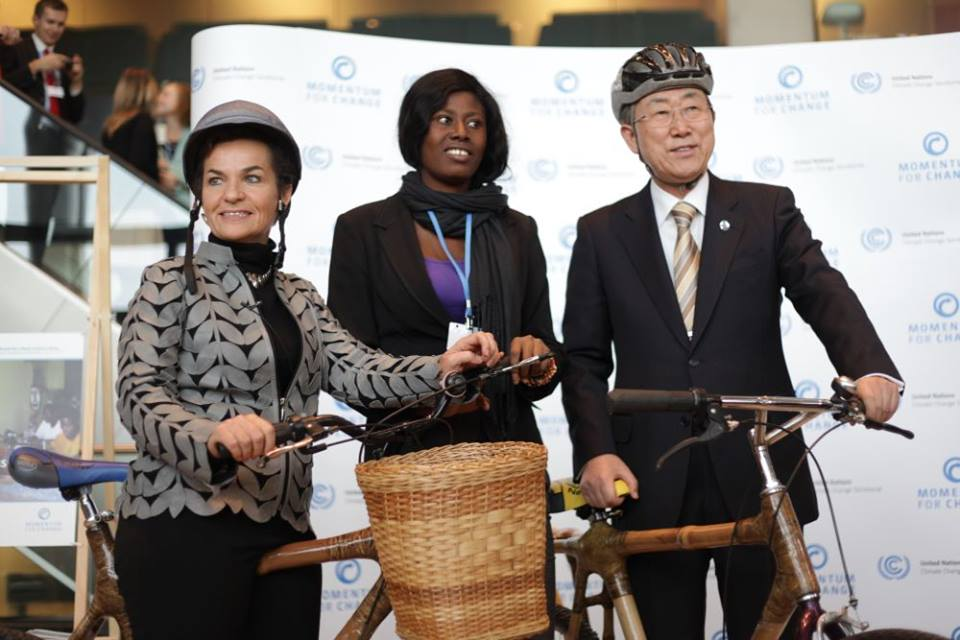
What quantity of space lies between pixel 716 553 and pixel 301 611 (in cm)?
101

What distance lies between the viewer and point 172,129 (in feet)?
27.1

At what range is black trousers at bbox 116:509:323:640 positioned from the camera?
2.54 metres

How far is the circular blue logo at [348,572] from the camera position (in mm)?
5652

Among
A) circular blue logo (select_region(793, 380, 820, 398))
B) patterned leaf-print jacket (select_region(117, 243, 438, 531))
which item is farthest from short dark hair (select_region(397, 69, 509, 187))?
circular blue logo (select_region(793, 380, 820, 398))

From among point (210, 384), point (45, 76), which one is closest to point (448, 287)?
point (210, 384)

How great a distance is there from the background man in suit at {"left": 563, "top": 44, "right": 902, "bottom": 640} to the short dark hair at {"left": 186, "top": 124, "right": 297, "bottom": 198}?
34.7 inches

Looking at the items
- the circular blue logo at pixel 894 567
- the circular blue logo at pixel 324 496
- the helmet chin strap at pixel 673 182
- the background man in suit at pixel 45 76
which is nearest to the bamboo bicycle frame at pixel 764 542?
the helmet chin strap at pixel 673 182

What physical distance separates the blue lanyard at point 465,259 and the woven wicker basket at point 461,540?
31.8 inches

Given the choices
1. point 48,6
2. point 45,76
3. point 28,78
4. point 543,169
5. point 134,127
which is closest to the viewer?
point 543,169

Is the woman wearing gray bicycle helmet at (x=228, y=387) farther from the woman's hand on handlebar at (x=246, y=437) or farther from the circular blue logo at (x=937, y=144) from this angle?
the circular blue logo at (x=937, y=144)

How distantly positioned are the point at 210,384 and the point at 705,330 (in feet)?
4.06

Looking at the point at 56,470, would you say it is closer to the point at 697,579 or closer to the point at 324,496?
the point at 697,579

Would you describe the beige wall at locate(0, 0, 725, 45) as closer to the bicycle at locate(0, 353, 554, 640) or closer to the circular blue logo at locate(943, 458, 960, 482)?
the circular blue logo at locate(943, 458, 960, 482)

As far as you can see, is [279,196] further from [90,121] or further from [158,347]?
[90,121]
